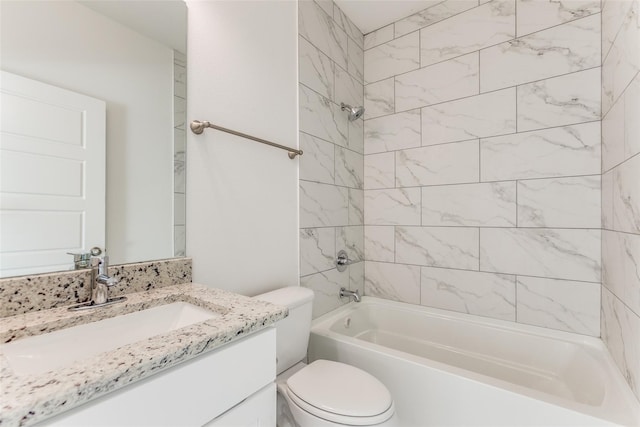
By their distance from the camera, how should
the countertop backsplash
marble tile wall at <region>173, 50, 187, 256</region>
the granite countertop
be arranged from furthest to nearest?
1. marble tile wall at <region>173, 50, 187, 256</region>
2. the countertop backsplash
3. the granite countertop

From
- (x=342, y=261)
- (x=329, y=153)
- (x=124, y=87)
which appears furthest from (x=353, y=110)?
(x=124, y=87)

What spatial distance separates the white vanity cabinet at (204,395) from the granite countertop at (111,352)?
3 cm

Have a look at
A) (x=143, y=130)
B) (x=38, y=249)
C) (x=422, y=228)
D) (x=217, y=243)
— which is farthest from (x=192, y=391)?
(x=422, y=228)

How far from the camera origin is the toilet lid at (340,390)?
3.40ft

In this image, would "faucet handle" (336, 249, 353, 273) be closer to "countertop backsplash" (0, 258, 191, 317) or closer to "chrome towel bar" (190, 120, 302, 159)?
"chrome towel bar" (190, 120, 302, 159)

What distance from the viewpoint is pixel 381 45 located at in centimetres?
226

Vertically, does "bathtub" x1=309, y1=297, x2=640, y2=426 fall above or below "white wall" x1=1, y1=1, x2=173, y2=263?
below

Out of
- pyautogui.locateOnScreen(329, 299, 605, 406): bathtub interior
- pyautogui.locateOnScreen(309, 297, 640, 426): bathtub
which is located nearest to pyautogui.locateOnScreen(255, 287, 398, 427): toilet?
pyautogui.locateOnScreen(309, 297, 640, 426): bathtub

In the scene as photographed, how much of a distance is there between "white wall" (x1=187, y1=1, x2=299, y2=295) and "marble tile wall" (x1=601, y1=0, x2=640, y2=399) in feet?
4.69

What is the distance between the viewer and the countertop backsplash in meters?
0.79

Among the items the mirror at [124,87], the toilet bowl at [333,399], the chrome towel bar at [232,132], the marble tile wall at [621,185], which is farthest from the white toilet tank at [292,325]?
the marble tile wall at [621,185]

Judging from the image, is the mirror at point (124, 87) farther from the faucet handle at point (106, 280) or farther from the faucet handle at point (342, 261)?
the faucet handle at point (342, 261)

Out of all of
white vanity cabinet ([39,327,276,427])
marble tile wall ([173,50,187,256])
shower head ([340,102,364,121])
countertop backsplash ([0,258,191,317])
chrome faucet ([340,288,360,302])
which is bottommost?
chrome faucet ([340,288,360,302])

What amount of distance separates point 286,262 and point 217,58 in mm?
1076
